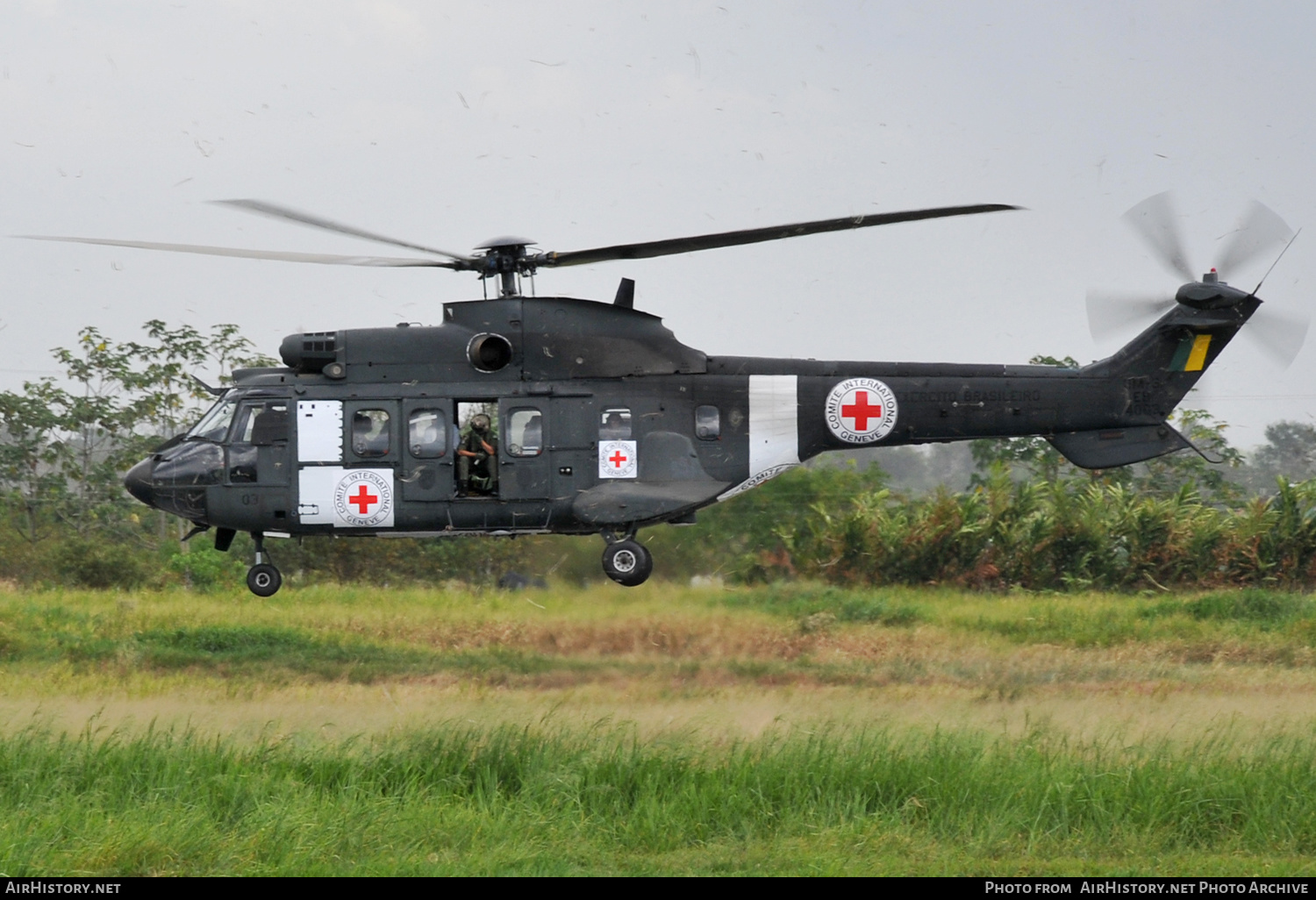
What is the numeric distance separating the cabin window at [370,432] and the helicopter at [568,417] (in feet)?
0.07

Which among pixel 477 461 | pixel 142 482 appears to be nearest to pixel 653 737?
pixel 477 461

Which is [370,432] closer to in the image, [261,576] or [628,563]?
[261,576]

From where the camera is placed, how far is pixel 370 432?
14.9m

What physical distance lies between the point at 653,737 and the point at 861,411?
4.20m

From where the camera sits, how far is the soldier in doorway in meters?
14.9

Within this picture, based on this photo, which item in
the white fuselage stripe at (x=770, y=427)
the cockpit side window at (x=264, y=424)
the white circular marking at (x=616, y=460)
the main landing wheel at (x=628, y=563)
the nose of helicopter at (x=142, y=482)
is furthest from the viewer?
the nose of helicopter at (x=142, y=482)

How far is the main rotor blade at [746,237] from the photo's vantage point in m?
13.0

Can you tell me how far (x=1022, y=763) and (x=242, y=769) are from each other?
318 inches

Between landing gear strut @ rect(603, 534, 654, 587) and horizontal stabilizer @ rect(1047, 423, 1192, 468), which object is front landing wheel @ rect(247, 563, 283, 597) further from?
horizontal stabilizer @ rect(1047, 423, 1192, 468)

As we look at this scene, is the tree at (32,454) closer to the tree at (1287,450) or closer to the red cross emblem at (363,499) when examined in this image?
the red cross emblem at (363,499)

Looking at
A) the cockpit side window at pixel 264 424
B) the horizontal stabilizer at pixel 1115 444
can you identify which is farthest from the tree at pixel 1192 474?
the cockpit side window at pixel 264 424

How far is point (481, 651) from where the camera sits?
62.3ft

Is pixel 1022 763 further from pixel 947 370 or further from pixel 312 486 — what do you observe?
pixel 312 486
